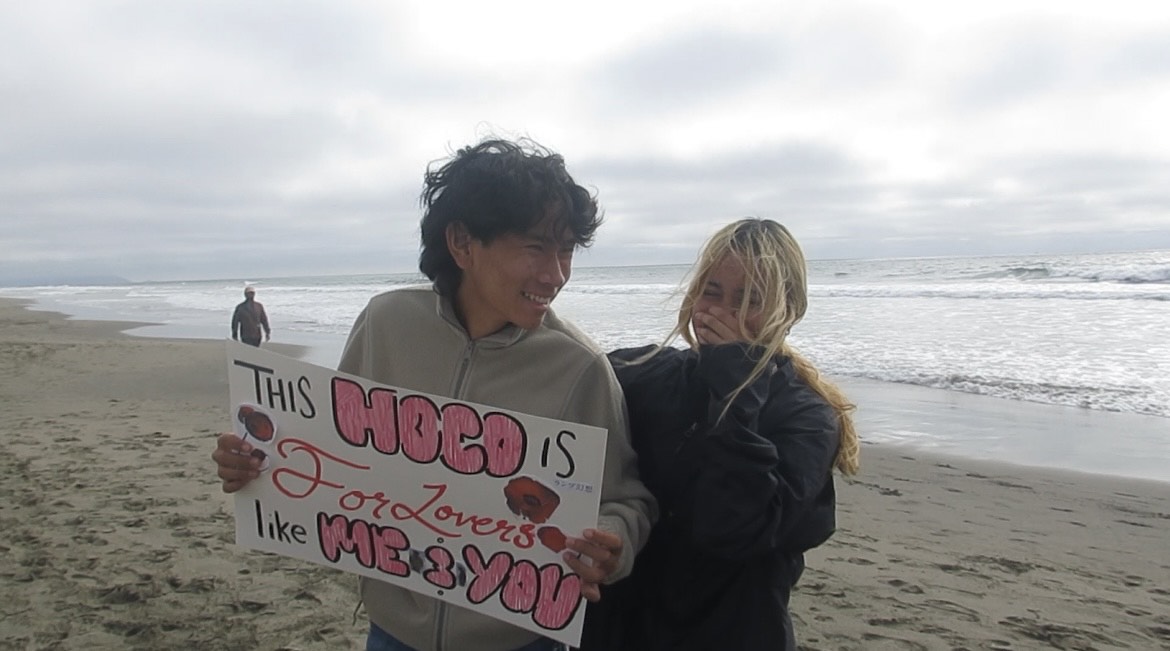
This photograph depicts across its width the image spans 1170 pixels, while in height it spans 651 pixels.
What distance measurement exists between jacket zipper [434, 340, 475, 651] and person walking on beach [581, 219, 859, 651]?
0.39 m

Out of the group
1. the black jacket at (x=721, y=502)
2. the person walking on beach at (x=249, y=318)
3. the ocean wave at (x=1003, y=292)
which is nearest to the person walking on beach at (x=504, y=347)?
the black jacket at (x=721, y=502)

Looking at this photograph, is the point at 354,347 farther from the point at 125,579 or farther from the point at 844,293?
the point at 844,293

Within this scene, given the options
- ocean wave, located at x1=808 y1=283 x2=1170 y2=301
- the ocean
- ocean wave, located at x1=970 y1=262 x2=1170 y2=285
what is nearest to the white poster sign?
the ocean

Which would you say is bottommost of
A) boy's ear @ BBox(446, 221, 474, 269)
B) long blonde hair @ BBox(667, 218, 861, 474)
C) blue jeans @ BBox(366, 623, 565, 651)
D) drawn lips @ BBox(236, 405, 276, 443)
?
blue jeans @ BBox(366, 623, 565, 651)

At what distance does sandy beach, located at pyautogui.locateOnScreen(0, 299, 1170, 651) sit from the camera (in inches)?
158

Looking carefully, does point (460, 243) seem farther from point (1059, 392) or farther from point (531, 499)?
point (1059, 392)

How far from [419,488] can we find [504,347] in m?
0.42

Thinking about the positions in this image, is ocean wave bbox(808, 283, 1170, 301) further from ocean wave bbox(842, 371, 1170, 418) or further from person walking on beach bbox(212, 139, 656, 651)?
person walking on beach bbox(212, 139, 656, 651)

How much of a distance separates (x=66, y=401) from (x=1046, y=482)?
12642 millimetres

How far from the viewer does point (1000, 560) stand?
17.3 feet

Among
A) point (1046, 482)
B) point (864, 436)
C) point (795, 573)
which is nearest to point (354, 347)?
point (795, 573)

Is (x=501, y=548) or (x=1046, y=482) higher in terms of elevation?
(x=501, y=548)

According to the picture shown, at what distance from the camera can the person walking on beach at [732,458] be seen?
1.74m

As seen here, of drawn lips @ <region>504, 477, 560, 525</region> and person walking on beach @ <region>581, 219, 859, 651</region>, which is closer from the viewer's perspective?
person walking on beach @ <region>581, 219, 859, 651</region>
